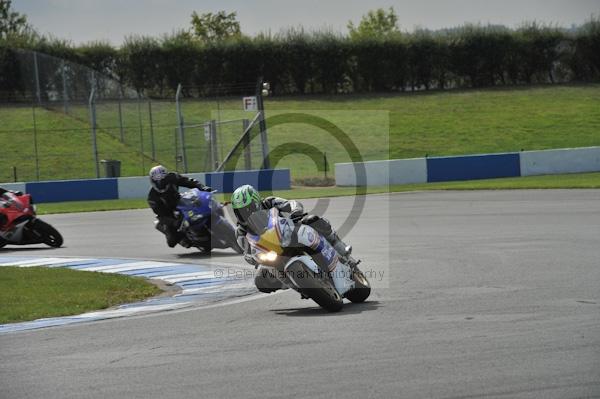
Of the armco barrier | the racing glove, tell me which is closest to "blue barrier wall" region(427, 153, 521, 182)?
the armco barrier

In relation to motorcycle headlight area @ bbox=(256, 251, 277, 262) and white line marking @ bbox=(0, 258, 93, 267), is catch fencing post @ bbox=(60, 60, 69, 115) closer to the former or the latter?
white line marking @ bbox=(0, 258, 93, 267)

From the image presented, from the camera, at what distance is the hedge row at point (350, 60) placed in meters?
56.2

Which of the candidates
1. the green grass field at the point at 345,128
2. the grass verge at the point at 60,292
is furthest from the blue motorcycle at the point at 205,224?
the green grass field at the point at 345,128

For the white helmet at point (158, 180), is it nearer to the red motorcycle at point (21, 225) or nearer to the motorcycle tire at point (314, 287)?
the red motorcycle at point (21, 225)

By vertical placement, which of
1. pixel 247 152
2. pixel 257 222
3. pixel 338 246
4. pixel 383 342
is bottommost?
pixel 247 152

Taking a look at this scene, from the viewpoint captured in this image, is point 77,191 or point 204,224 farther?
point 77,191

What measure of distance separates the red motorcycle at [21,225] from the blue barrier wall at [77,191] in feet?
44.1

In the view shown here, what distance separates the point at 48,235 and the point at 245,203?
921 centimetres

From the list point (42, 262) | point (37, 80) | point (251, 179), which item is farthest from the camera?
point (37, 80)

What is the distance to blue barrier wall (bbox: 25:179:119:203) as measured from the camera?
105 ft

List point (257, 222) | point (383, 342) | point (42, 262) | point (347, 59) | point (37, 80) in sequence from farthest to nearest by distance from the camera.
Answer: point (347, 59), point (37, 80), point (42, 262), point (257, 222), point (383, 342)

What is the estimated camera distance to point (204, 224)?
16.2 m

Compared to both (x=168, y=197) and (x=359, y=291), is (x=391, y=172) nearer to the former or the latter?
(x=168, y=197)

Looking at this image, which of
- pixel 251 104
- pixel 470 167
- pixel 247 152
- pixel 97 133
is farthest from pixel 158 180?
pixel 97 133
